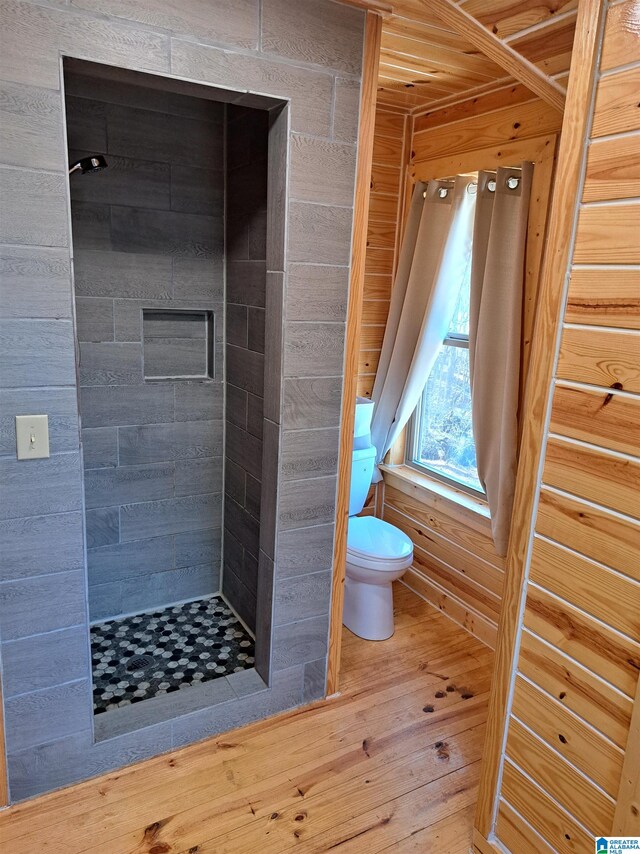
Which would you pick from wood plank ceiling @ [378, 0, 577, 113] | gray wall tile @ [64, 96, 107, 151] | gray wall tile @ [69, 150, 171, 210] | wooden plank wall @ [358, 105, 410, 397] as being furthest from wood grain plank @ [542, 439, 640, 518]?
gray wall tile @ [64, 96, 107, 151]

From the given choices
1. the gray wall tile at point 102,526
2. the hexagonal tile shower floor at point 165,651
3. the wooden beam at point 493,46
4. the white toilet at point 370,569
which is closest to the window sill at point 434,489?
the white toilet at point 370,569

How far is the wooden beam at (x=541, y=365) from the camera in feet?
4.73

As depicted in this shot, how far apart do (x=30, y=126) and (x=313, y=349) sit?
3.32 feet

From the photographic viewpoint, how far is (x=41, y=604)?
1.85m

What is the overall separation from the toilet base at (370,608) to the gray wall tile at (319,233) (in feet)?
4.90

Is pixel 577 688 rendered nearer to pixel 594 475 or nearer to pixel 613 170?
pixel 594 475

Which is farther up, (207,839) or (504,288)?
(504,288)

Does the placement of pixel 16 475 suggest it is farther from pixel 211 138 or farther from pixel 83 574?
pixel 211 138

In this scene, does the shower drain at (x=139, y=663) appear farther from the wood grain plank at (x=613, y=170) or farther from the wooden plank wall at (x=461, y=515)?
the wood grain plank at (x=613, y=170)

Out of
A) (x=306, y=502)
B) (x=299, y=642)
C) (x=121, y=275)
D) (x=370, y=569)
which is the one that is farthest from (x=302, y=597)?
(x=121, y=275)

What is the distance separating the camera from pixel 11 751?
6.21 ft

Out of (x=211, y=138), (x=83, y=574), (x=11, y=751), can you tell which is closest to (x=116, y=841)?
(x=11, y=751)

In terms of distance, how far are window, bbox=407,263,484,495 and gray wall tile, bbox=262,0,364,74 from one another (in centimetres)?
130

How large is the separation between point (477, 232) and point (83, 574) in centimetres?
204
